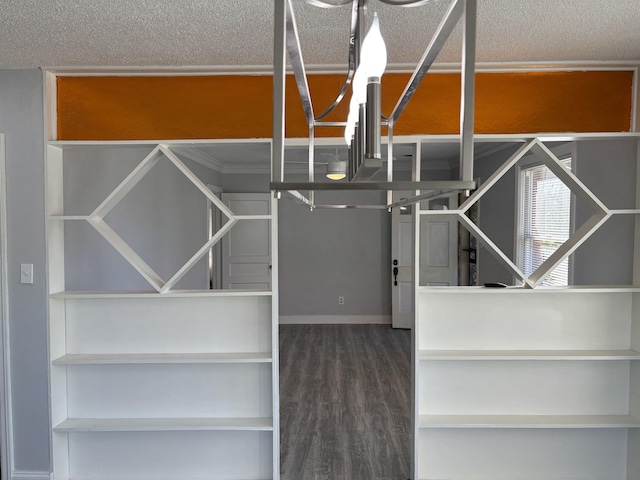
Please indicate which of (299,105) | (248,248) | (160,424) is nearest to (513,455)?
(160,424)

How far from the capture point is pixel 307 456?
3045 millimetres

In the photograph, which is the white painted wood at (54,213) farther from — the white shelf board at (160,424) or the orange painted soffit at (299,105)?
the white shelf board at (160,424)

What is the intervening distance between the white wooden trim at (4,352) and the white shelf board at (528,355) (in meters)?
2.35

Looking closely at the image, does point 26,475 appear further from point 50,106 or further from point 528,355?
point 528,355

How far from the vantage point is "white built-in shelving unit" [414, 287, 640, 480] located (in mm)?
2609

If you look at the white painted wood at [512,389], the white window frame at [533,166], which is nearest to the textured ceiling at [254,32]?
the white window frame at [533,166]

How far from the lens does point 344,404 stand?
3.91 m

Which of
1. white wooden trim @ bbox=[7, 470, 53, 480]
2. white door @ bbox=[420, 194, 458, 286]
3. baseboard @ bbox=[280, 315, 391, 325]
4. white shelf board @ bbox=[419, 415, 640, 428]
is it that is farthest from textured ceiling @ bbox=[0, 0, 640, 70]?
baseboard @ bbox=[280, 315, 391, 325]

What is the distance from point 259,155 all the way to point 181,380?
11.4ft

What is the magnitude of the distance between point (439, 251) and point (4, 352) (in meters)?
4.95

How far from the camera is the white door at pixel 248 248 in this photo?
654 centimetres

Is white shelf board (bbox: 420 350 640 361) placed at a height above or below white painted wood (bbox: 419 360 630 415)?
above

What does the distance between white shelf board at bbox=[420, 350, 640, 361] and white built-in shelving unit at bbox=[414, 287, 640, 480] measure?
0.08ft

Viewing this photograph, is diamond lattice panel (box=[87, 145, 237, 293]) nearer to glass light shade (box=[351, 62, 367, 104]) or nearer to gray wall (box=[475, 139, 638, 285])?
glass light shade (box=[351, 62, 367, 104])
